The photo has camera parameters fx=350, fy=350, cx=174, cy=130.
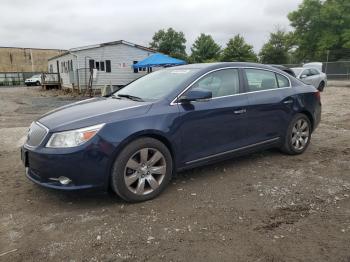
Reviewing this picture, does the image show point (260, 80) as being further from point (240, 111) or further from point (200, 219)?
point (200, 219)

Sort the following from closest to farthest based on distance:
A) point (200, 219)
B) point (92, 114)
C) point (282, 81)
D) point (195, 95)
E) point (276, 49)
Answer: point (200, 219) → point (92, 114) → point (195, 95) → point (282, 81) → point (276, 49)

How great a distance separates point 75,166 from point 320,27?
180 feet

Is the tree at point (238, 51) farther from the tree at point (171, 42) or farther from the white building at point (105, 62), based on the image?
the white building at point (105, 62)

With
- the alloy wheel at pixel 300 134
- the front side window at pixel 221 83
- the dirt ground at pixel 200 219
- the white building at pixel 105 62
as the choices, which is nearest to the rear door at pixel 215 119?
the front side window at pixel 221 83

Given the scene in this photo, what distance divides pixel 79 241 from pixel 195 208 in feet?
4.28

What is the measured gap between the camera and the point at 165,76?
5.10 m

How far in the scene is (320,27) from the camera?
168ft

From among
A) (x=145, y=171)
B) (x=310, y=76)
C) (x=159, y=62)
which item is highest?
(x=159, y=62)

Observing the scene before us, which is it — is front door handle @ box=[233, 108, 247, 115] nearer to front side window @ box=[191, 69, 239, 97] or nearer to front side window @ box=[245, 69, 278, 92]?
front side window @ box=[191, 69, 239, 97]

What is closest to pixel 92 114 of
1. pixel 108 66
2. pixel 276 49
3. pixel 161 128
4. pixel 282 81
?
pixel 161 128

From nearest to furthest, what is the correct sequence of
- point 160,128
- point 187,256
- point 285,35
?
point 187,256, point 160,128, point 285,35

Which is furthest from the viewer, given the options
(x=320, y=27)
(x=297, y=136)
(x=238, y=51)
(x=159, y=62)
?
(x=320, y=27)

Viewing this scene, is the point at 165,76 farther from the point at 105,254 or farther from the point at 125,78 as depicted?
the point at 125,78

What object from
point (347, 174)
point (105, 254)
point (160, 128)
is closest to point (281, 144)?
point (347, 174)
